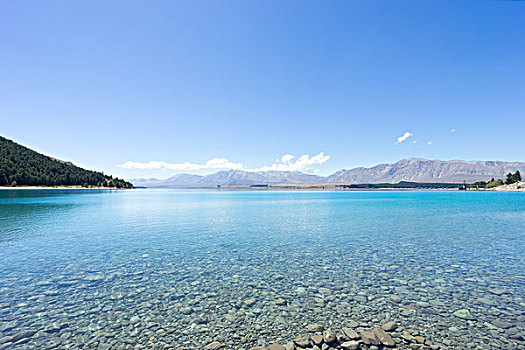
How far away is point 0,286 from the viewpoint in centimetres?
1298

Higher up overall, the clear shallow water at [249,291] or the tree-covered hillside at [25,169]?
the tree-covered hillside at [25,169]

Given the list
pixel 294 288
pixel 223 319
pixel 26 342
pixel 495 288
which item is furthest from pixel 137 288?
pixel 495 288

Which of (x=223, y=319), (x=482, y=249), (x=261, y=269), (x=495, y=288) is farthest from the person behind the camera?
(x=482, y=249)

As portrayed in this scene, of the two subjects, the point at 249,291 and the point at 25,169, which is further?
the point at 25,169

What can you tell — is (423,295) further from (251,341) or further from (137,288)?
(137,288)

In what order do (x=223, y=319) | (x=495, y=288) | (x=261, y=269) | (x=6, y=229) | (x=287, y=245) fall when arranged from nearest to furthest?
(x=223, y=319), (x=495, y=288), (x=261, y=269), (x=287, y=245), (x=6, y=229)

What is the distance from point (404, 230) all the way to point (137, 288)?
29.4 metres

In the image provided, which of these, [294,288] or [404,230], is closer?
[294,288]

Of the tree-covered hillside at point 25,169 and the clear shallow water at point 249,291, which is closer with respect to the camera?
the clear shallow water at point 249,291

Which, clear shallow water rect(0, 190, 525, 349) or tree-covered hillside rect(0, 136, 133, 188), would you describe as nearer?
clear shallow water rect(0, 190, 525, 349)

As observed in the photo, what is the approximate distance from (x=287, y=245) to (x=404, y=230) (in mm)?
16788

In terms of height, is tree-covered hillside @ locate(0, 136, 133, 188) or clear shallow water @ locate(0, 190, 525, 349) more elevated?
tree-covered hillside @ locate(0, 136, 133, 188)

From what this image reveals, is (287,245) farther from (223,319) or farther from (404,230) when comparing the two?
(404,230)

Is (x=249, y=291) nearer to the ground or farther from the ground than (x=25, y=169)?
nearer to the ground
